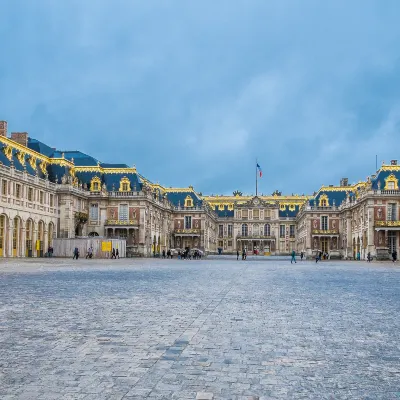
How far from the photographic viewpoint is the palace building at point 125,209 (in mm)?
56312

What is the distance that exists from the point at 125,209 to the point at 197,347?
65905 mm

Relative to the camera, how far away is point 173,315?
1180 cm

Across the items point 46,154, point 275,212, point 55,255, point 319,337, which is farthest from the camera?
point 275,212

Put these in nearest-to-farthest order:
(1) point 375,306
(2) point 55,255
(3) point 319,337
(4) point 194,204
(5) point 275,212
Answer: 1. (3) point 319,337
2. (1) point 375,306
3. (2) point 55,255
4. (4) point 194,204
5. (5) point 275,212

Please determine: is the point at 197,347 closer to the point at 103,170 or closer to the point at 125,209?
the point at 125,209

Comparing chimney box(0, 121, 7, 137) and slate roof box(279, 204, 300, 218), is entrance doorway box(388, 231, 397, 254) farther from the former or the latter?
slate roof box(279, 204, 300, 218)

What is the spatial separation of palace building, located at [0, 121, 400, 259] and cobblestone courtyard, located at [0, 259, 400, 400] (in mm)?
42892

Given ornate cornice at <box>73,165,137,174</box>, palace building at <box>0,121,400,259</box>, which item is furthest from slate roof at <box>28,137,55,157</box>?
ornate cornice at <box>73,165,137,174</box>

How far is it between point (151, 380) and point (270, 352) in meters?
2.33

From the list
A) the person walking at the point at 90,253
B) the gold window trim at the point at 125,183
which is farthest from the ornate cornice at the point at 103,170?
the person walking at the point at 90,253

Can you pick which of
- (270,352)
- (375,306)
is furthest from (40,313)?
(375,306)

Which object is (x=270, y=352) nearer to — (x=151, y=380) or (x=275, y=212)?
(x=151, y=380)

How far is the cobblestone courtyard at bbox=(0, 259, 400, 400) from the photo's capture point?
6.20 m

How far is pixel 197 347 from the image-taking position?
8438 mm
